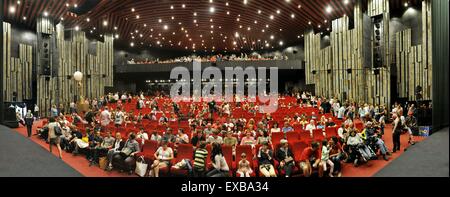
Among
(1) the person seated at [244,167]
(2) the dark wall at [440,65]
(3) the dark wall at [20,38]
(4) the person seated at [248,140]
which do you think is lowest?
(1) the person seated at [244,167]

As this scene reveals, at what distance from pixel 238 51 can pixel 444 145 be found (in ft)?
128

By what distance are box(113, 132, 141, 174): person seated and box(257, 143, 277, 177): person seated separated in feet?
9.74

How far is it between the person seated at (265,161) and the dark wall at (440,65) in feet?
13.4

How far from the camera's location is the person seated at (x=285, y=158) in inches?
242

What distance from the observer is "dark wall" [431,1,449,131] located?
204cm

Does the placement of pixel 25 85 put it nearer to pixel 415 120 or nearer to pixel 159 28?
pixel 159 28

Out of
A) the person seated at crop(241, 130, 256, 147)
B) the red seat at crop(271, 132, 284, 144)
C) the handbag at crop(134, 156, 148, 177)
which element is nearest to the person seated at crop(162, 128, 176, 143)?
the handbag at crop(134, 156, 148, 177)

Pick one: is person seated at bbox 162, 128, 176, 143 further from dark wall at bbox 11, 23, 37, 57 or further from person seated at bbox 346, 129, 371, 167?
dark wall at bbox 11, 23, 37, 57

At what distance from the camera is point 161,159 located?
667cm

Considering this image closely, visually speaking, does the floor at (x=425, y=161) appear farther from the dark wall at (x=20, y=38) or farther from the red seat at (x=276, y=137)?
the dark wall at (x=20, y=38)

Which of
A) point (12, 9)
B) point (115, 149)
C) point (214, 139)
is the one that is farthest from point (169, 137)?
point (12, 9)

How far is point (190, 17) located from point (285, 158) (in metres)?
17.5

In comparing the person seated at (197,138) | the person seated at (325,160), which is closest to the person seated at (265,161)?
the person seated at (325,160)
